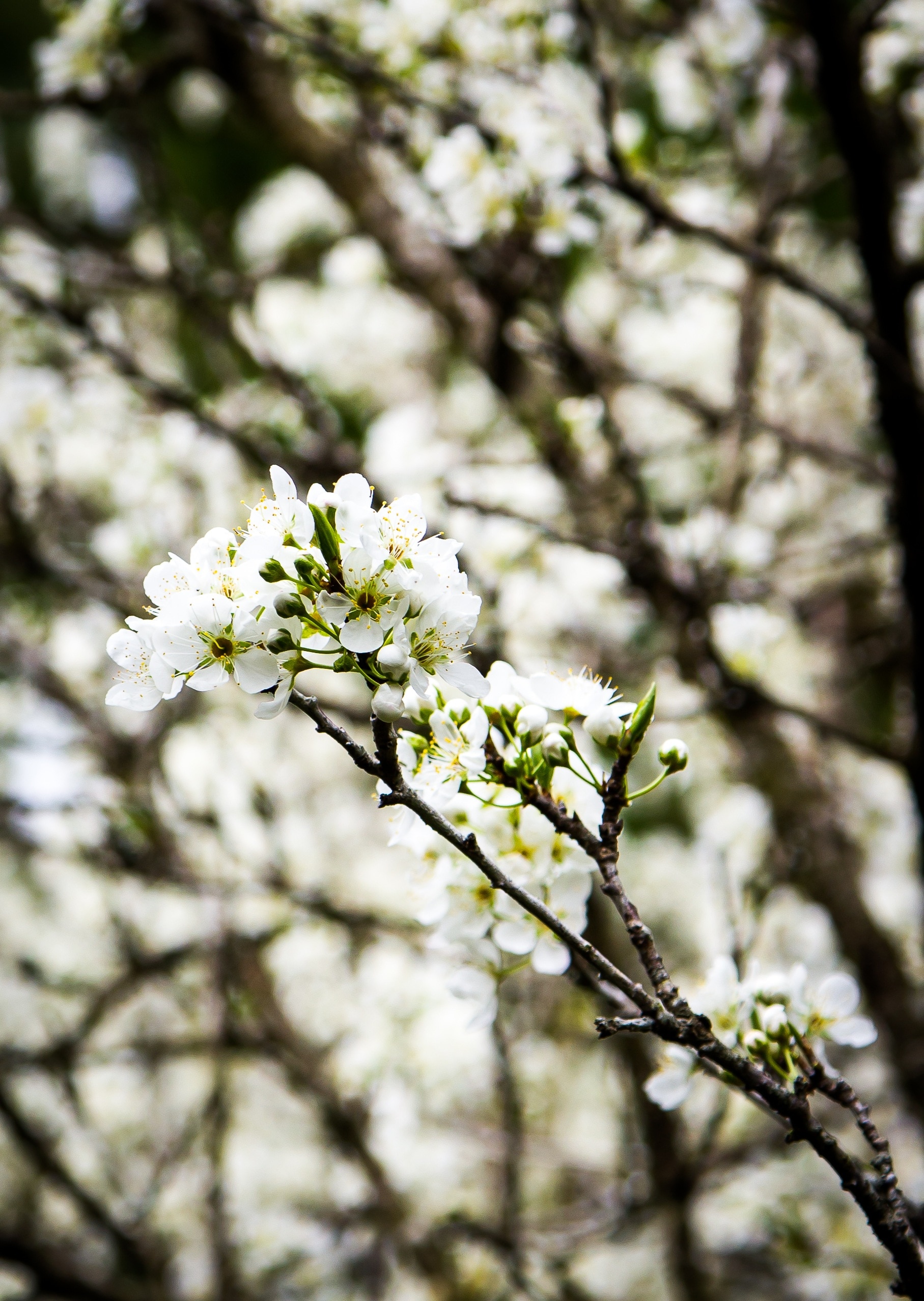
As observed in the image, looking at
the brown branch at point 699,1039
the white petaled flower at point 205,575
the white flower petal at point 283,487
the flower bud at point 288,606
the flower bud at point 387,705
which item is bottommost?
the brown branch at point 699,1039

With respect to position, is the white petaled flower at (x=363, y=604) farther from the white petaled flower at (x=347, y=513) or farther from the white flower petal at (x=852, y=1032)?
the white flower petal at (x=852, y=1032)

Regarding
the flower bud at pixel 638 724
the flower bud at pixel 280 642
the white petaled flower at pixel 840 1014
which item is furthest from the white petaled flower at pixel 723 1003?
the flower bud at pixel 280 642

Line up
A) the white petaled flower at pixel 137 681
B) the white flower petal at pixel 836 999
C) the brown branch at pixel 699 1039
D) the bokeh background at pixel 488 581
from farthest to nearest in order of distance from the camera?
the bokeh background at pixel 488 581
the white flower petal at pixel 836 999
the white petaled flower at pixel 137 681
the brown branch at pixel 699 1039

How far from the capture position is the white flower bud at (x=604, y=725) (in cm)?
111

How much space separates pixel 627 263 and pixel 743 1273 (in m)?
4.86

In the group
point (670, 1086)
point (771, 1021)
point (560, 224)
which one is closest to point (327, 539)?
point (771, 1021)

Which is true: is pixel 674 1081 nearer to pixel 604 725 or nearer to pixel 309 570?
pixel 604 725

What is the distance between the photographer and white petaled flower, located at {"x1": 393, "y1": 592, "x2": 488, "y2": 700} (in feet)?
3.33

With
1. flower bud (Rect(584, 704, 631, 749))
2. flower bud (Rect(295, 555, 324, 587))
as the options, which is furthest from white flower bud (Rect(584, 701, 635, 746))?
flower bud (Rect(295, 555, 324, 587))

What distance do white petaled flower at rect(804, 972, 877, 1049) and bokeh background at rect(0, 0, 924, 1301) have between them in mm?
334

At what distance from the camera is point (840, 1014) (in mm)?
1371

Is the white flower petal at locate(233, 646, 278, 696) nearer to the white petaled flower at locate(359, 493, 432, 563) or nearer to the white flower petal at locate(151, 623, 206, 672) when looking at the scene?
the white flower petal at locate(151, 623, 206, 672)

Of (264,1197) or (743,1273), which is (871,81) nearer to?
(743,1273)

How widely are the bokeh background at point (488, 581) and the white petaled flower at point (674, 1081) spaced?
143mm
